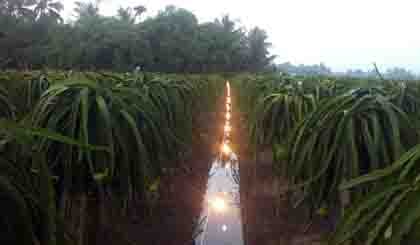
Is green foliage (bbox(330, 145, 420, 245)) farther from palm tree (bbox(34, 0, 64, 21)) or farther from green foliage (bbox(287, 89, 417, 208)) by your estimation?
palm tree (bbox(34, 0, 64, 21))

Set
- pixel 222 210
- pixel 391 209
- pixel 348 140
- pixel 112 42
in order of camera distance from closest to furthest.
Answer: pixel 391 209 → pixel 348 140 → pixel 222 210 → pixel 112 42

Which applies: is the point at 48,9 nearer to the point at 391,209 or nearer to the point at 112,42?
the point at 112,42

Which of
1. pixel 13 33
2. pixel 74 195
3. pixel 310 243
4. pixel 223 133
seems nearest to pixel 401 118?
pixel 310 243

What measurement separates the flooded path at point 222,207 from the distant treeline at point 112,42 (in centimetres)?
2253

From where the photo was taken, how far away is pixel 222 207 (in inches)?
159

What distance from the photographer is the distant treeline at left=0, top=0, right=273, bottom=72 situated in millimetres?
28734

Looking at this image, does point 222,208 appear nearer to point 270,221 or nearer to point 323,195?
point 270,221

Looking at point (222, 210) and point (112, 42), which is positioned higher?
point (112, 42)

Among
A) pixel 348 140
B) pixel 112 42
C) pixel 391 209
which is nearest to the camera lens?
pixel 391 209

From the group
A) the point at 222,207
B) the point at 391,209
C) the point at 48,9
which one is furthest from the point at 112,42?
the point at 391,209

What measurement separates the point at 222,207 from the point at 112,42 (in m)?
26.4

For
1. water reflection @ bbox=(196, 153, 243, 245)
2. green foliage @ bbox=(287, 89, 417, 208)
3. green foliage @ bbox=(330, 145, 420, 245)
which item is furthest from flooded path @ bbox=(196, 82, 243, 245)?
green foliage @ bbox=(330, 145, 420, 245)

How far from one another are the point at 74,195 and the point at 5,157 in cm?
87

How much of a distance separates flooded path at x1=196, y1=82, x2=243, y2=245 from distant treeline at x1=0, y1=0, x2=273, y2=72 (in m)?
22.5
